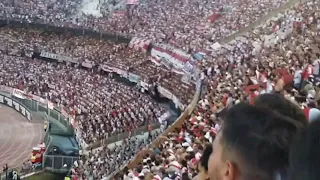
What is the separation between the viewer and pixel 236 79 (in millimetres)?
12188

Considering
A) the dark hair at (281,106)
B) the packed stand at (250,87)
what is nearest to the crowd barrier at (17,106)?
the packed stand at (250,87)

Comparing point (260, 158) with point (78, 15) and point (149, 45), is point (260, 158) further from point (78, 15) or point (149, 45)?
point (78, 15)

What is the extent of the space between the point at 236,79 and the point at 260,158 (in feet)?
35.1

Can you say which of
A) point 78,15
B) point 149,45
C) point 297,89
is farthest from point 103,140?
point 78,15

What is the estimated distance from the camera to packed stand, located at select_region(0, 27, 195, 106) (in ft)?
71.9

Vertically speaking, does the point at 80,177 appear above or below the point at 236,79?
below

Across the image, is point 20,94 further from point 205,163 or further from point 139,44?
point 205,163

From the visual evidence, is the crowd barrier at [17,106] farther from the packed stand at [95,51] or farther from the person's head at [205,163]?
the person's head at [205,163]

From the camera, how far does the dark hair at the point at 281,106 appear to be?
175cm

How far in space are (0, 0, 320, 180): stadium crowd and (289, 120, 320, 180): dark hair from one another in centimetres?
5

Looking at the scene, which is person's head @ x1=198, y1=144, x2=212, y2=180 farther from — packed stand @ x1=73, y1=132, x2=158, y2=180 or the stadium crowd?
packed stand @ x1=73, y1=132, x2=158, y2=180

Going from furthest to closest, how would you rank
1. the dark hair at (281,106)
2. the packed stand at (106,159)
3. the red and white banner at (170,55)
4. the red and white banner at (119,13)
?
the red and white banner at (119,13), the red and white banner at (170,55), the packed stand at (106,159), the dark hair at (281,106)

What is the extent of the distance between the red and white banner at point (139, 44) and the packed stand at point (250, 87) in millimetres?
6931

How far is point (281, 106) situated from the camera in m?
1.78
